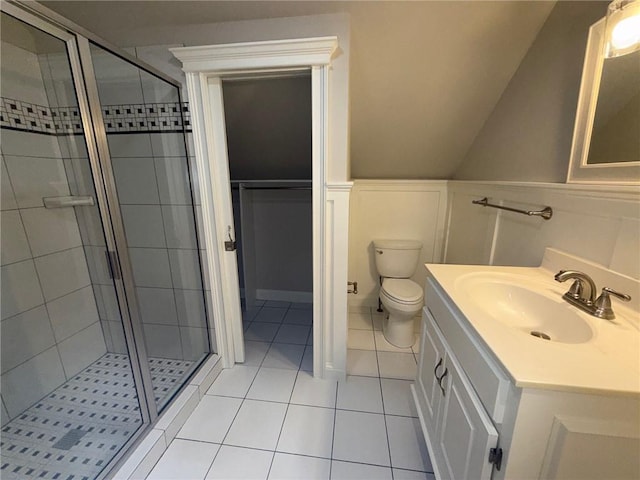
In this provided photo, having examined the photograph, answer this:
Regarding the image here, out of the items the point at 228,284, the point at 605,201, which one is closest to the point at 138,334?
the point at 228,284

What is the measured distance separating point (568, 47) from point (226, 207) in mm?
1839

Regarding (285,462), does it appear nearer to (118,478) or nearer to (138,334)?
(118,478)

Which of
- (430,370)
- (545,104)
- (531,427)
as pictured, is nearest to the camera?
(531,427)

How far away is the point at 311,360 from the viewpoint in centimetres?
192

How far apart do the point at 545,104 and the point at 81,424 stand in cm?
287

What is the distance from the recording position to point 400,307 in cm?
188

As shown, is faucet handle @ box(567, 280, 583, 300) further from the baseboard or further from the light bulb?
the baseboard

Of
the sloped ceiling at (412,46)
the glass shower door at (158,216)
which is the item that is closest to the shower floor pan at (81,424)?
the glass shower door at (158,216)

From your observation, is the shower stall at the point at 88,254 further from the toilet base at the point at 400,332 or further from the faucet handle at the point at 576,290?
the faucet handle at the point at 576,290

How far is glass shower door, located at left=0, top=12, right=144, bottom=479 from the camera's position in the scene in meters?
1.27

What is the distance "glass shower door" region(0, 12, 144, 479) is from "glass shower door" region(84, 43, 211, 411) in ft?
0.51

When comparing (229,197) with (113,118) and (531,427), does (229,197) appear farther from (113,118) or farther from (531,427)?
(531,427)

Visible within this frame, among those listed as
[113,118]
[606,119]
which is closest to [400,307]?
[606,119]

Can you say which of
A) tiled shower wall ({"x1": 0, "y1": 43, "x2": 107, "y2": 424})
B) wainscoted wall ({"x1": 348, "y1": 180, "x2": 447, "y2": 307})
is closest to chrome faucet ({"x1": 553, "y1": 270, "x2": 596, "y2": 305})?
wainscoted wall ({"x1": 348, "y1": 180, "x2": 447, "y2": 307})
